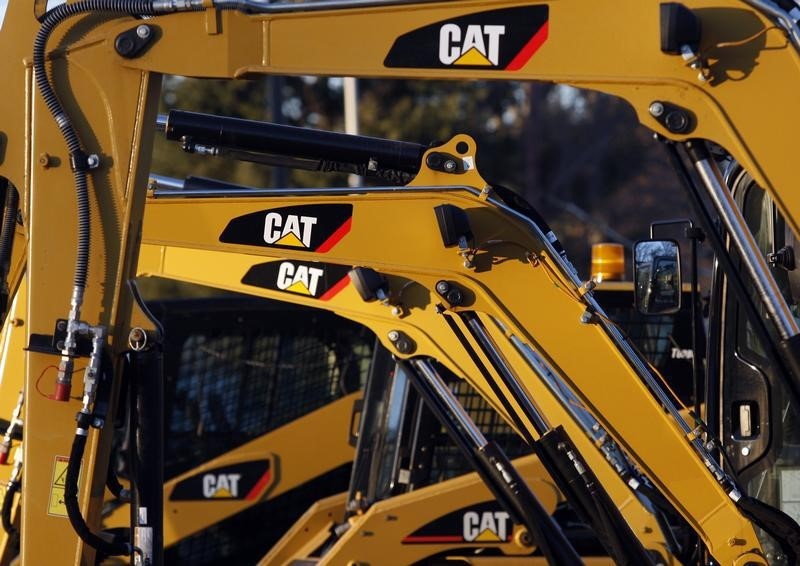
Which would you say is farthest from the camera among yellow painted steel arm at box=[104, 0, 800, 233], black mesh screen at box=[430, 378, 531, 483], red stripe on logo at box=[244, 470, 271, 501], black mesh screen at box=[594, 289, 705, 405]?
red stripe on logo at box=[244, 470, 271, 501]

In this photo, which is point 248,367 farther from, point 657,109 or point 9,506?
point 657,109

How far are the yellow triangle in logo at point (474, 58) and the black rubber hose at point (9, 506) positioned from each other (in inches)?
A: 108

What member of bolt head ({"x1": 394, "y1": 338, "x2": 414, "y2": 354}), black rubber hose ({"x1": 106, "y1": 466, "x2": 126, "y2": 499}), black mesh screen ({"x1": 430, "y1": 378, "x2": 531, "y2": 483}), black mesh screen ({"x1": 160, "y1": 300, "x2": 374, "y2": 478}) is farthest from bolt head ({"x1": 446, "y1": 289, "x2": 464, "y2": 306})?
black mesh screen ({"x1": 160, "y1": 300, "x2": 374, "y2": 478})

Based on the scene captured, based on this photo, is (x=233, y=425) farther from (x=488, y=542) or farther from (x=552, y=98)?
(x=552, y=98)

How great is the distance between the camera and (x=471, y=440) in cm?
624

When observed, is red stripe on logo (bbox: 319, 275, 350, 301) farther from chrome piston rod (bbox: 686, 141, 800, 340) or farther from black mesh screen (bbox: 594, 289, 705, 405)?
chrome piston rod (bbox: 686, 141, 800, 340)

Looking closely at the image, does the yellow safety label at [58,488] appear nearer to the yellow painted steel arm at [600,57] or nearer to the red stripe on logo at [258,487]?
the yellow painted steel arm at [600,57]

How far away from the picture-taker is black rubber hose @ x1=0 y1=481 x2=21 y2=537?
5.60m

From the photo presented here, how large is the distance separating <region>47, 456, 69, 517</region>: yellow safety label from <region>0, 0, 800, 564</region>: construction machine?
0.01 m

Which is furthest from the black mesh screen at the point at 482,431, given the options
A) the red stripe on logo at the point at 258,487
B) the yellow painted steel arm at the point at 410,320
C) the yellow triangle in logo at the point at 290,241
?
the yellow triangle in logo at the point at 290,241

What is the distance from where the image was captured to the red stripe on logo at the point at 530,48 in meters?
4.23

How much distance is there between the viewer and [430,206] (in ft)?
17.6

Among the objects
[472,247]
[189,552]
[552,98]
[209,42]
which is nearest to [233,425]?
[189,552]

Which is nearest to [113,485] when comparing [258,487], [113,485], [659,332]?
[113,485]
